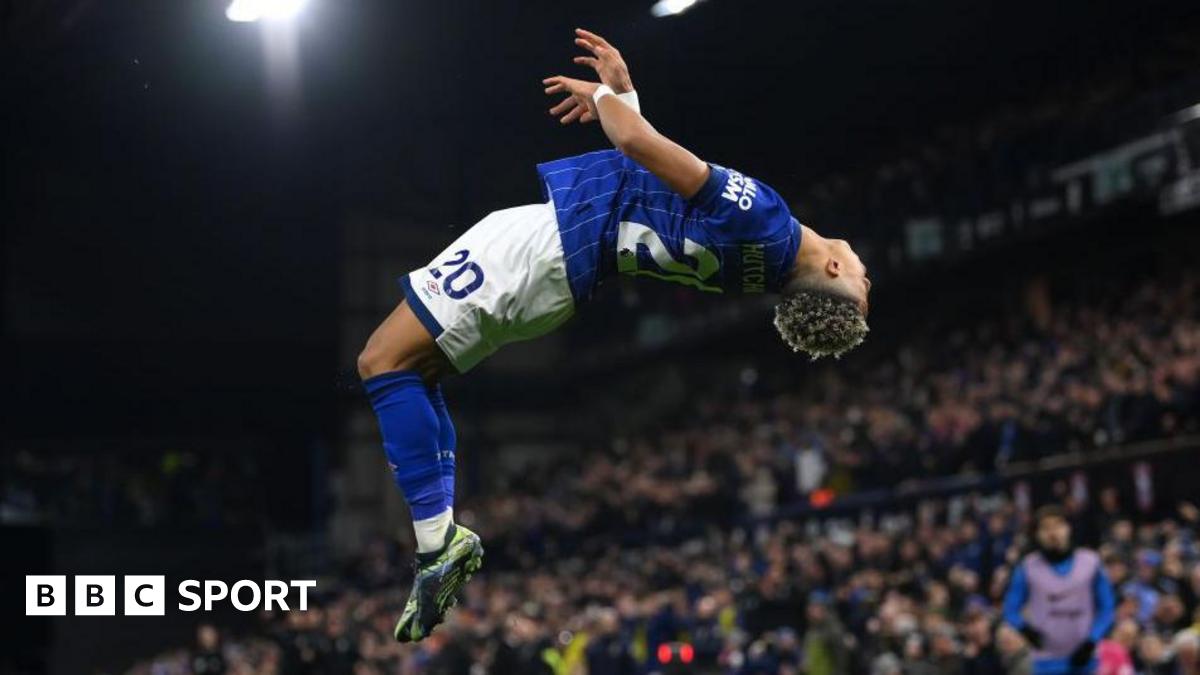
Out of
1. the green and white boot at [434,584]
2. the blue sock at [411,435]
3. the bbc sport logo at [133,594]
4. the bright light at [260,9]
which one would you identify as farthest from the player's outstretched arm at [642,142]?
the bbc sport logo at [133,594]

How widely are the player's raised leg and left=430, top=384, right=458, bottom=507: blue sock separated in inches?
0.7

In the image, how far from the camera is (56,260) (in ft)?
87.6

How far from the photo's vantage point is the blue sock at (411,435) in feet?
17.6

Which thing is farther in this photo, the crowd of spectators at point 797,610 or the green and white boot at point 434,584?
the crowd of spectators at point 797,610

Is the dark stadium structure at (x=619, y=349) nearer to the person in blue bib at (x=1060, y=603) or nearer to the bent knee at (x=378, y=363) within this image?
the person in blue bib at (x=1060, y=603)

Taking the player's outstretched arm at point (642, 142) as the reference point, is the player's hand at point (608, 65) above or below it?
above

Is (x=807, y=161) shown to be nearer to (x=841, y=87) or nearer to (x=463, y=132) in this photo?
(x=841, y=87)

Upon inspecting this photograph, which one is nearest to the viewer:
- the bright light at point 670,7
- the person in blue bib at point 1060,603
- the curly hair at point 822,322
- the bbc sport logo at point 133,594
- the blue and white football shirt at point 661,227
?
the blue and white football shirt at point 661,227

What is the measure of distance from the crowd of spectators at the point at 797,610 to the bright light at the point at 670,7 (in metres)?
3.69

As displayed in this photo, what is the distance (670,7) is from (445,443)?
377 centimetres

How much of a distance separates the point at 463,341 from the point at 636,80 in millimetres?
3428

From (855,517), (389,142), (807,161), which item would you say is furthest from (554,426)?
(807,161)

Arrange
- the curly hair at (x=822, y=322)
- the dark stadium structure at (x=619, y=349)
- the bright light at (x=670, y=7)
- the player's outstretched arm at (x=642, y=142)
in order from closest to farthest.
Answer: the player's outstretched arm at (x=642, y=142) → the curly hair at (x=822, y=322) → the bright light at (x=670, y=7) → the dark stadium structure at (x=619, y=349)

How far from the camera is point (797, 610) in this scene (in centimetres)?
1405
